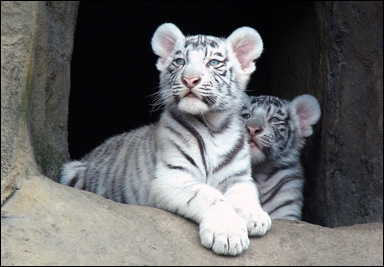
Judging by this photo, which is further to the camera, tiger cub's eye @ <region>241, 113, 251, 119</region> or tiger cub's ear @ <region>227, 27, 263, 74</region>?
tiger cub's eye @ <region>241, 113, 251, 119</region>

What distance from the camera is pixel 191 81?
4031mm

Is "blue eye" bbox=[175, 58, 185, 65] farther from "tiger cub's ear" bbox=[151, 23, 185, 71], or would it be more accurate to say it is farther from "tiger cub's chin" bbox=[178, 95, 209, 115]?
"tiger cub's chin" bbox=[178, 95, 209, 115]

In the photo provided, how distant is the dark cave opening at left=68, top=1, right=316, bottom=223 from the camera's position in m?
7.20

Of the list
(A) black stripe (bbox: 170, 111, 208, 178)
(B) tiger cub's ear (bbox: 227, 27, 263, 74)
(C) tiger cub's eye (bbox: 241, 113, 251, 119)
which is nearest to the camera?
(A) black stripe (bbox: 170, 111, 208, 178)

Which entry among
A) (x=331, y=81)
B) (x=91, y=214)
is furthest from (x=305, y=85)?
(x=91, y=214)

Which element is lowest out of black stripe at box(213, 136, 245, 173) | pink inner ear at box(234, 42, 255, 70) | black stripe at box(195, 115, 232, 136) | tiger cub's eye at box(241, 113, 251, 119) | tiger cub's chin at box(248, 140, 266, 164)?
tiger cub's chin at box(248, 140, 266, 164)

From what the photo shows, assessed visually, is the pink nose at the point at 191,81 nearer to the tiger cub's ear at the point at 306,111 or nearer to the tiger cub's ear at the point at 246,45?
the tiger cub's ear at the point at 246,45

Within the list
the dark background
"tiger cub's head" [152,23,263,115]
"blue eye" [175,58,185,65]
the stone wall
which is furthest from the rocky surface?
the dark background

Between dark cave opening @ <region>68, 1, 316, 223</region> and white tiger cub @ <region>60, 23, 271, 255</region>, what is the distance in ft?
7.37

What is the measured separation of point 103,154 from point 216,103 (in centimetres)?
129

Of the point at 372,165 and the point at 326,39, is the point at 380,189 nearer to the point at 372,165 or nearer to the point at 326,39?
the point at 372,165

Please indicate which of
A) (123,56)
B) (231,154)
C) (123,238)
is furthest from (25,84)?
(123,56)

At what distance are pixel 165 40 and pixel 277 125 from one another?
50.6 inches

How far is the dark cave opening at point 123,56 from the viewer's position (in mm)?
7199
